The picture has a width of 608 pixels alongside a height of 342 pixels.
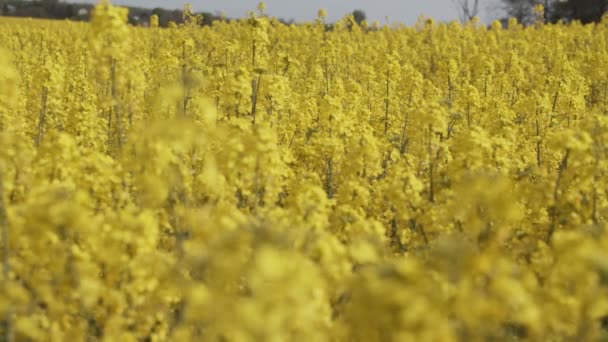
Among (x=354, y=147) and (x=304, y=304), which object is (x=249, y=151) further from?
(x=304, y=304)

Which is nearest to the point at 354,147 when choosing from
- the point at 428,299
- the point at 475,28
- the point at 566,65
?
the point at 428,299

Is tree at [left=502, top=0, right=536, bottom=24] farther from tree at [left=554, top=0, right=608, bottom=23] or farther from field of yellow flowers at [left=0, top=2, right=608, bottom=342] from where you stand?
field of yellow flowers at [left=0, top=2, right=608, bottom=342]

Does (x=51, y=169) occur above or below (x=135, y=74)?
below

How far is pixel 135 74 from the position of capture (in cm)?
500

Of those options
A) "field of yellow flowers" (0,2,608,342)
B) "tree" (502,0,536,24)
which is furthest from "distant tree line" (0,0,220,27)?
"field of yellow flowers" (0,2,608,342)

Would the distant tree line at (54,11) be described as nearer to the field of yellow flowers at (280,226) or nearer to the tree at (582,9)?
the tree at (582,9)

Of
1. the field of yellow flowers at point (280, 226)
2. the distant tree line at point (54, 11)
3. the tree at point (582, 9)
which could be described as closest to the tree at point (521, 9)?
the tree at point (582, 9)

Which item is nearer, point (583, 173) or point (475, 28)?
point (583, 173)

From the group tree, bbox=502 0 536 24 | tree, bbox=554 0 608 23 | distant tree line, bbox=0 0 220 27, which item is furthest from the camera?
distant tree line, bbox=0 0 220 27

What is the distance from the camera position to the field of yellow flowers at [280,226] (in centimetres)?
222

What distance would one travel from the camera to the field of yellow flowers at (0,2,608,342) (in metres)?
2.22

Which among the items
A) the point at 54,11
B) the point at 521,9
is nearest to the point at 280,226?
the point at 521,9

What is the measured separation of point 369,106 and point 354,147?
4.34 meters

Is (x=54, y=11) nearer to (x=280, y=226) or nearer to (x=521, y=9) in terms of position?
(x=521, y=9)
